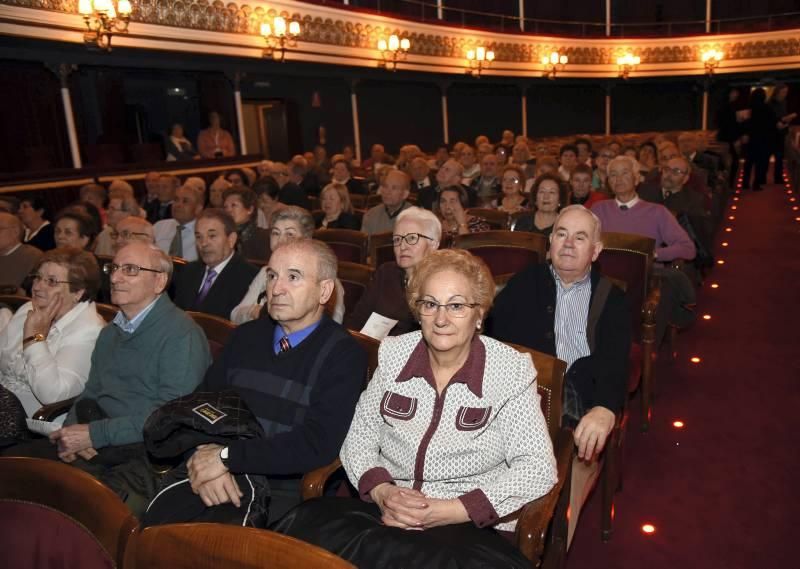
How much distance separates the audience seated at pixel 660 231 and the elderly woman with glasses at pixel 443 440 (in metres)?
2.11

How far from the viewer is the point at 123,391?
2273mm

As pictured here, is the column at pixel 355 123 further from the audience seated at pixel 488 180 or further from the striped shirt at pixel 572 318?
the striped shirt at pixel 572 318

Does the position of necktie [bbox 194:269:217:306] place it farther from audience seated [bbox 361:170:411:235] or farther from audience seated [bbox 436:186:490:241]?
audience seated [bbox 436:186:490:241]

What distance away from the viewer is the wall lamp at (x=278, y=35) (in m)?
10.2

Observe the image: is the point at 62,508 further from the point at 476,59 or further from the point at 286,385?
the point at 476,59

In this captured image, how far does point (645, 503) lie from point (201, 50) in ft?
29.9

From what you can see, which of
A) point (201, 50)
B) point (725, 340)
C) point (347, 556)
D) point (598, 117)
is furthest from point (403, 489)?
point (598, 117)

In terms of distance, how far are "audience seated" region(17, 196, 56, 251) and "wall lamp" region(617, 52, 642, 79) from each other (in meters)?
17.3

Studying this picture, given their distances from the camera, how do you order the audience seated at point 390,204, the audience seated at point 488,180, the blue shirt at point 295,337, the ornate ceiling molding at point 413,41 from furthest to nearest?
the ornate ceiling molding at point 413,41
the audience seated at point 488,180
the audience seated at point 390,204
the blue shirt at point 295,337

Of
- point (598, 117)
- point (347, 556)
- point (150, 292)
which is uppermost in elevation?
point (598, 117)

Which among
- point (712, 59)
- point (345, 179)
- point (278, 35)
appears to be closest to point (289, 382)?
point (345, 179)

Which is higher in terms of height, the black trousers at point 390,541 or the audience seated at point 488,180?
the audience seated at point 488,180

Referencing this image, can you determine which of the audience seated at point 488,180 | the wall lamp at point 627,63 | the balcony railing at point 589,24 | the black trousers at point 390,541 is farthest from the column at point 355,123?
the black trousers at point 390,541

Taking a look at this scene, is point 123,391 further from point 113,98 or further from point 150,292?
point 113,98
